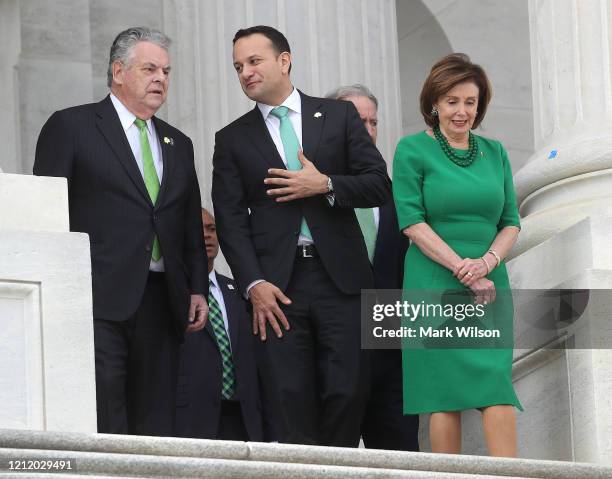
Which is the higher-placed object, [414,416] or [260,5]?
[260,5]

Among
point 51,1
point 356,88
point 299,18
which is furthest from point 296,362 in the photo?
point 51,1

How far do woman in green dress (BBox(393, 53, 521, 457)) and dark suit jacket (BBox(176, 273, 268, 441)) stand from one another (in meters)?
0.91

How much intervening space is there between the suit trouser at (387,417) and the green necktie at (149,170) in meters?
1.28

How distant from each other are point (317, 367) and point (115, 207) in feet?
3.86

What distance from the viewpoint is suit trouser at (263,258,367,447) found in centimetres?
937

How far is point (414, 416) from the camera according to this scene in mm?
10062

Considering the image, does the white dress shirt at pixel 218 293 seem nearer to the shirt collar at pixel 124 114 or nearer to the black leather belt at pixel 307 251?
the black leather belt at pixel 307 251

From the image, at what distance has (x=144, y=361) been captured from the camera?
9.36 metres

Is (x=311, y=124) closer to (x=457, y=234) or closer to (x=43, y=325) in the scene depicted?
(x=457, y=234)

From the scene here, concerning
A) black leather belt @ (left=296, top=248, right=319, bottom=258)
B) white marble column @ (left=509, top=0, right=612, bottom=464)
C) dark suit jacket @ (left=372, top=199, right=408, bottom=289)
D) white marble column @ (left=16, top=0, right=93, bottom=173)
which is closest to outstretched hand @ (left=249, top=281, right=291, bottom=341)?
black leather belt @ (left=296, top=248, right=319, bottom=258)

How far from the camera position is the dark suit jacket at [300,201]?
954cm

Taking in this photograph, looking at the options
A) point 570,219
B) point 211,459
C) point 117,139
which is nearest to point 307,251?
point 117,139

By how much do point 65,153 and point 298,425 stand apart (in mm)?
1630

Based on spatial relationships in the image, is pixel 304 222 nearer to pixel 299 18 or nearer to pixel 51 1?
pixel 299 18
